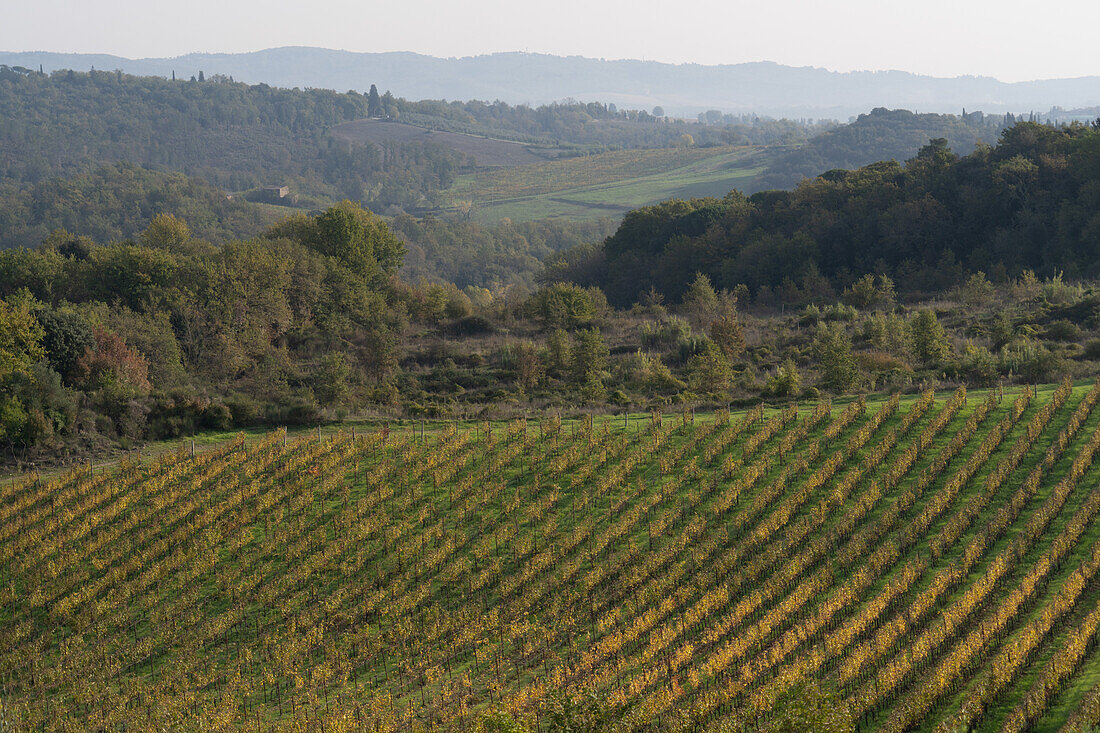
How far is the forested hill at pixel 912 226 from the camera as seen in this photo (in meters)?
66.4

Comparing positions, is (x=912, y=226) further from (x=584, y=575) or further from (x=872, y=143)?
(x=872, y=143)

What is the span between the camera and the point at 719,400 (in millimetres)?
34594

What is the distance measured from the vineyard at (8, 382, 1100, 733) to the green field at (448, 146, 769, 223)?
125768mm

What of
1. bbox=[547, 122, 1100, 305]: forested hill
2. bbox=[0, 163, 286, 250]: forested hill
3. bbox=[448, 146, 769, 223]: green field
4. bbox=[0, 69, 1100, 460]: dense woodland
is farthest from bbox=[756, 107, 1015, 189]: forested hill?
bbox=[0, 163, 286, 250]: forested hill

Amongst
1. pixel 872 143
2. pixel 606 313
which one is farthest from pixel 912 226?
pixel 872 143

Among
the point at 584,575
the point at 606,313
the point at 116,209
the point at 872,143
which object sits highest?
the point at 872,143

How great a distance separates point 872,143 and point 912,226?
88375 millimetres

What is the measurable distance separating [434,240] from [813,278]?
75809 millimetres

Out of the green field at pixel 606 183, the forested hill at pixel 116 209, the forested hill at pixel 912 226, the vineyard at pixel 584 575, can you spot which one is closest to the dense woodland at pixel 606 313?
the forested hill at pixel 912 226

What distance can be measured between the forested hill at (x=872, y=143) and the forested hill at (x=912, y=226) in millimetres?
68847

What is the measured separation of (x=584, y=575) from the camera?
2191cm

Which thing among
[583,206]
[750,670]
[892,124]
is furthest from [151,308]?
[892,124]

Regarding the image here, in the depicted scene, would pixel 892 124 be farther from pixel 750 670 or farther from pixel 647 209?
pixel 750 670

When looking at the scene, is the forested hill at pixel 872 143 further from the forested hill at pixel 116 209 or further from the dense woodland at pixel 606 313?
the forested hill at pixel 116 209
